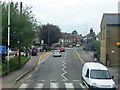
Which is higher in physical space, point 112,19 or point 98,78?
point 112,19

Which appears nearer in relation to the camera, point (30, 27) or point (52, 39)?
point (30, 27)

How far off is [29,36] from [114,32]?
535 inches

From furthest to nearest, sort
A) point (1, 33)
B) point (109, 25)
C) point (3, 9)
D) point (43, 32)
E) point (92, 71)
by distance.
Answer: point (43, 32)
point (109, 25)
point (3, 9)
point (1, 33)
point (92, 71)

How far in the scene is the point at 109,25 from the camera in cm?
2992

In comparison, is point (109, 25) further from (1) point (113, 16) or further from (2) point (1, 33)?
(2) point (1, 33)

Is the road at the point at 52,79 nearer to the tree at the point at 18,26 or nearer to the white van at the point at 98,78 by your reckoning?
the white van at the point at 98,78

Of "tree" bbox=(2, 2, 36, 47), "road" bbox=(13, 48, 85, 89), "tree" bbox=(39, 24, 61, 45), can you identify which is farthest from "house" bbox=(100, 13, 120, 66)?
"tree" bbox=(39, 24, 61, 45)

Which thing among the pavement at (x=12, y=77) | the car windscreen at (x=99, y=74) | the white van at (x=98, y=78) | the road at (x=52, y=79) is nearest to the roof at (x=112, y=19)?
the road at (x=52, y=79)

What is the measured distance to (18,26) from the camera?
2347 cm

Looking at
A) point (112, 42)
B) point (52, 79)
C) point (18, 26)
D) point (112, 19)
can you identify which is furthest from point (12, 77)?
point (112, 19)

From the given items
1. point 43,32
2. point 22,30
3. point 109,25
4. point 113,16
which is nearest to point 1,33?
point 22,30

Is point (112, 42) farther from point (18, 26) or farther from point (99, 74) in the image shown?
point (99, 74)

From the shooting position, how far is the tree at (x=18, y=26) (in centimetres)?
2268

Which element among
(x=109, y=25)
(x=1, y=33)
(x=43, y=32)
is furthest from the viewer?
(x=43, y=32)
